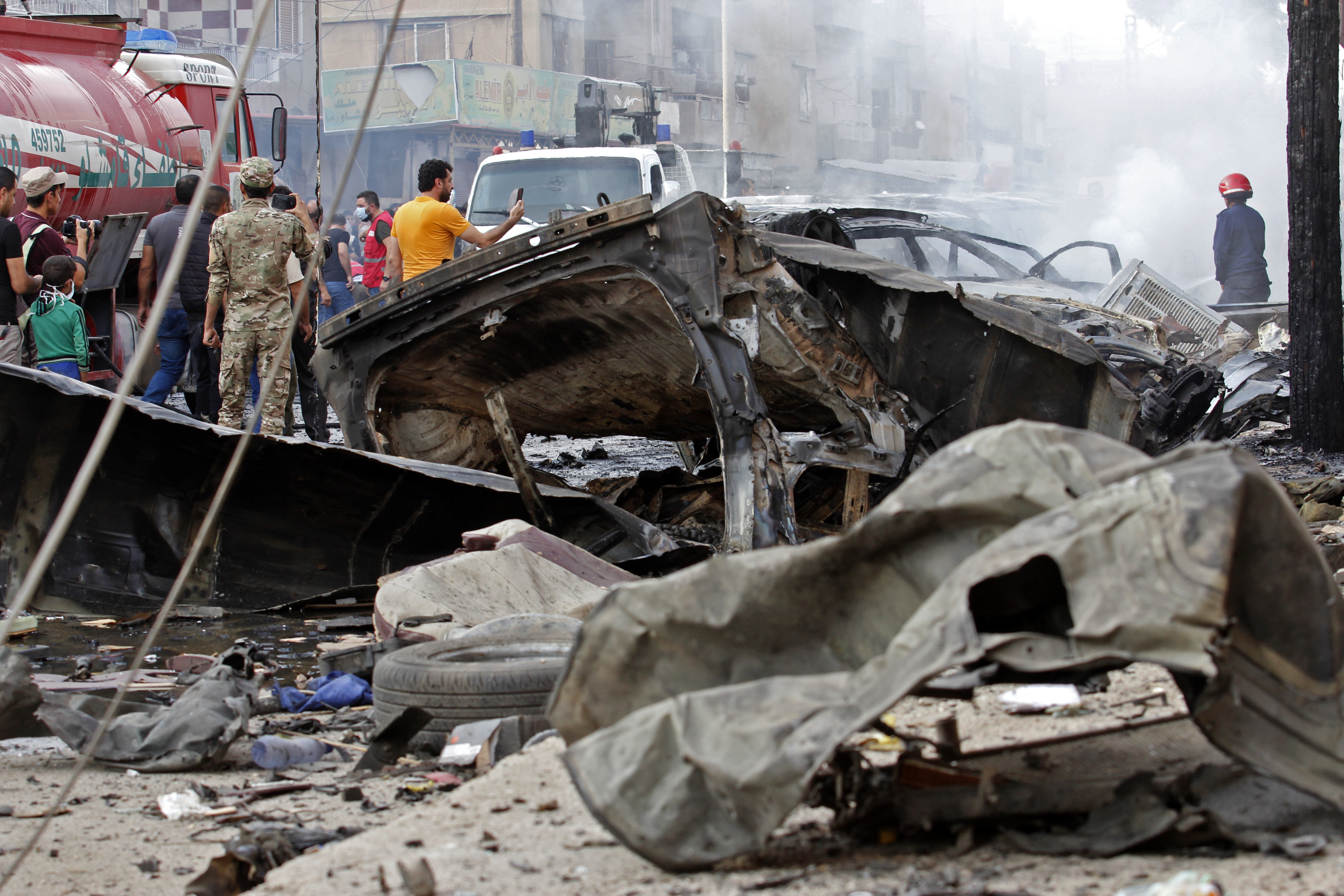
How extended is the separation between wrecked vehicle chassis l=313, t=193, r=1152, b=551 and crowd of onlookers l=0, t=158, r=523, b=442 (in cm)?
85

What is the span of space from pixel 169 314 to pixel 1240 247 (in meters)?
9.54

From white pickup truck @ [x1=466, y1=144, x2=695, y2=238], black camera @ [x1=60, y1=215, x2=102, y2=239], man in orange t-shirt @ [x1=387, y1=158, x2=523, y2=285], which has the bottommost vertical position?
man in orange t-shirt @ [x1=387, y1=158, x2=523, y2=285]

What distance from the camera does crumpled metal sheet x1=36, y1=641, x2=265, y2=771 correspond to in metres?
3.14

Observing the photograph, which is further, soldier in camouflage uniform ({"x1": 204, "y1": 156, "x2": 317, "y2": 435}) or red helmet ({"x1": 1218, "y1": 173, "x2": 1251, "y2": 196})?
red helmet ({"x1": 1218, "y1": 173, "x2": 1251, "y2": 196})

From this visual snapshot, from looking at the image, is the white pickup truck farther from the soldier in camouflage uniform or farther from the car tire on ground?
the car tire on ground

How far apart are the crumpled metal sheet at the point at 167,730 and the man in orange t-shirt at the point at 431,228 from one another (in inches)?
167

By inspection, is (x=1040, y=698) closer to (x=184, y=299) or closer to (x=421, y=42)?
(x=184, y=299)

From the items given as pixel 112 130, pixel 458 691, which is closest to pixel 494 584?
pixel 458 691

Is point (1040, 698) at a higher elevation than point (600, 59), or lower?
lower

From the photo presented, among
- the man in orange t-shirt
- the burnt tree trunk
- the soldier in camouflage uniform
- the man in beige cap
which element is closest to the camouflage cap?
the soldier in camouflage uniform

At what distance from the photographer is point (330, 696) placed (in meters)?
3.86

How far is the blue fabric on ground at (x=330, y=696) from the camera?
3.82 metres

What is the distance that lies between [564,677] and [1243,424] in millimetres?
7752

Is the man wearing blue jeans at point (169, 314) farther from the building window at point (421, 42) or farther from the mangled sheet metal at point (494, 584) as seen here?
the building window at point (421, 42)
